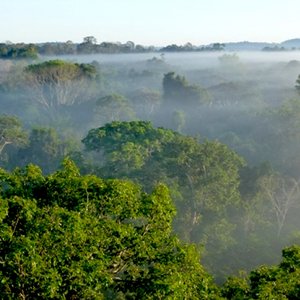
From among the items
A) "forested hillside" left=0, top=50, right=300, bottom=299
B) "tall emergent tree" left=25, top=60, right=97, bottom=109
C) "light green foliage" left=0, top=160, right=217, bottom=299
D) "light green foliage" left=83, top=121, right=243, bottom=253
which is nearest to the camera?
"light green foliage" left=0, top=160, right=217, bottom=299

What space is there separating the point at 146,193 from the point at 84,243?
177 inches

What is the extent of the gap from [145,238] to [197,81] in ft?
433

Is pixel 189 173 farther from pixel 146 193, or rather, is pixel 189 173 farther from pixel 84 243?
pixel 84 243

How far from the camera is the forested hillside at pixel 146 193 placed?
1402cm

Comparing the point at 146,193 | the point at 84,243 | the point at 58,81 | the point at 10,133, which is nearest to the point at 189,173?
the point at 146,193

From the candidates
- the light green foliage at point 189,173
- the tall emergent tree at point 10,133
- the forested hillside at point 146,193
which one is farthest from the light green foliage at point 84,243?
the tall emergent tree at point 10,133

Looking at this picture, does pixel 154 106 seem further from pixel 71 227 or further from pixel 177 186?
pixel 71 227

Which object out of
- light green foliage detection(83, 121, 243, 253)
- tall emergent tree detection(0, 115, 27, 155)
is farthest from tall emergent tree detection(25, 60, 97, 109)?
light green foliage detection(83, 121, 243, 253)

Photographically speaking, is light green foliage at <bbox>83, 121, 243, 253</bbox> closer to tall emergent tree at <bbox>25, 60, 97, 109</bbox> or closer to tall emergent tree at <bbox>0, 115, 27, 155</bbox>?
tall emergent tree at <bbox>0, 115, 27, 155</bbox>

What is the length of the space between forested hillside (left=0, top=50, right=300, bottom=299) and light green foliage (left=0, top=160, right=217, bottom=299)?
37 millimetres

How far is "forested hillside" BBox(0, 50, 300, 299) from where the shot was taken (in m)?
14.0

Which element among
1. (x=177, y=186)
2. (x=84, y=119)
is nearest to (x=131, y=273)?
(x=177, y=186)

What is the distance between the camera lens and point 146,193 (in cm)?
1850

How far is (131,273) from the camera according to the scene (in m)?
16.2
